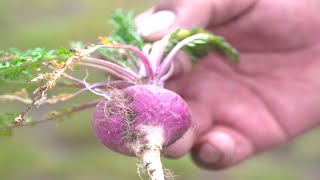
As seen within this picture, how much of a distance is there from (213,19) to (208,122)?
0.44 meters

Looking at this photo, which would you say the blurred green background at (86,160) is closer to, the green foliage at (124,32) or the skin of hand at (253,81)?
the skin of hand at (253,81)

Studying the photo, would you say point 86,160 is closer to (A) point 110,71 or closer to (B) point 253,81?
(B) point 253,81

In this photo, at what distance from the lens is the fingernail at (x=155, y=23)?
2183 millimetres

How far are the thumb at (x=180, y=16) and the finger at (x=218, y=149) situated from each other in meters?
0.46

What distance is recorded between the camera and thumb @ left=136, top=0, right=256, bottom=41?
7.19ft

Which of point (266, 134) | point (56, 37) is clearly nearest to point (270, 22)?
point (266, 134)

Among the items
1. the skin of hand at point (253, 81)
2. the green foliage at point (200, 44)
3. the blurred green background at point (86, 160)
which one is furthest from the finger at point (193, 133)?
the blurred green background at point (86, 160)

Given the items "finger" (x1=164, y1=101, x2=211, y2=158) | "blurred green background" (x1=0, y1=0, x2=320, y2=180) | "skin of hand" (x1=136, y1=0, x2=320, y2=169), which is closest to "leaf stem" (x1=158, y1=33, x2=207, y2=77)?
"finger" (x1=164, y1=101, x2=211, y2=158)

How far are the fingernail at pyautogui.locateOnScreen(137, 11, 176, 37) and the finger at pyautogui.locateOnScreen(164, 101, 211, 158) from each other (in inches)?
14.7

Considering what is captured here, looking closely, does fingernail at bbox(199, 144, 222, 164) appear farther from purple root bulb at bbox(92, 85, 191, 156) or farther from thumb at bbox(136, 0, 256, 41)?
purple root bulb at bbox(92, 85, 191, 156)

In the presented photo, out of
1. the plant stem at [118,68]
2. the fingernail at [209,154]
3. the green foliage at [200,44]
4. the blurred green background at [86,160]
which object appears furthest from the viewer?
the blurred green background at [86,160]

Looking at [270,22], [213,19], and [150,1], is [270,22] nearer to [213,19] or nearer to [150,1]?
[213,19]

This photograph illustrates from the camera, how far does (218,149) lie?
7.67 feet

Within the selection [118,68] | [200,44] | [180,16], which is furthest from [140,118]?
[180,16]
